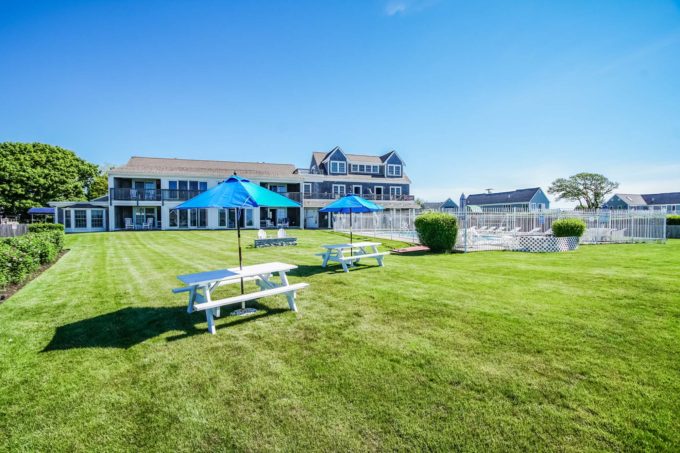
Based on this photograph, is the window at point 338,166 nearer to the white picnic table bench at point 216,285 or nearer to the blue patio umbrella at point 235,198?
the blue patio umbrella at point 235,198

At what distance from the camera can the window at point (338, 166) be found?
4234cm

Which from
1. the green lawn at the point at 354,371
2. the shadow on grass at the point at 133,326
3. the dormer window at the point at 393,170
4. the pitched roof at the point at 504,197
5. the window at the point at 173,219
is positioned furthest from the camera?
the pitched roof at the point at 504,197

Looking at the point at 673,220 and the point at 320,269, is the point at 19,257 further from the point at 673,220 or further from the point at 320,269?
the point at 673,220

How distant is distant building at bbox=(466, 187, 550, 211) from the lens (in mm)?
50031

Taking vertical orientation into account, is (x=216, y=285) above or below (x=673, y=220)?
below

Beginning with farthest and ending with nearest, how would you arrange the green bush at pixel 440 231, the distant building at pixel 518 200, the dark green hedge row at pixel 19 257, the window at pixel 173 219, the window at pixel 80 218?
the distant building at pixel 518 200 → the window at pixel 173 219 → the window at pixel 80 218 → the green bush at pixel 440 231 → the dark green hedge row at pixel 19 257

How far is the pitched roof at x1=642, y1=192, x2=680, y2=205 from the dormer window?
5130cm

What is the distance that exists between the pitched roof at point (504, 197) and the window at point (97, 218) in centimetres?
5504

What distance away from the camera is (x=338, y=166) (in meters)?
42.7

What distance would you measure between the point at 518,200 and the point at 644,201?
31684mm

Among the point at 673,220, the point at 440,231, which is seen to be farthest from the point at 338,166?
the point at 673,220

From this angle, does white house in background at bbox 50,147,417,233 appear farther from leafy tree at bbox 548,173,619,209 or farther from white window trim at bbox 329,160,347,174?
leafy tree at bbox 548,173,619,209

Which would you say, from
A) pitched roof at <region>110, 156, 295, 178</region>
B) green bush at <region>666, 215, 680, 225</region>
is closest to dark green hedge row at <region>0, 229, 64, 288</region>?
pitched roof at <region>110, 156, 295, 178</region>

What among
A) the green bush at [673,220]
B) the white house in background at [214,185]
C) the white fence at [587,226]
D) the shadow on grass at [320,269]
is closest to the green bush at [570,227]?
the white fence at [587,226]
